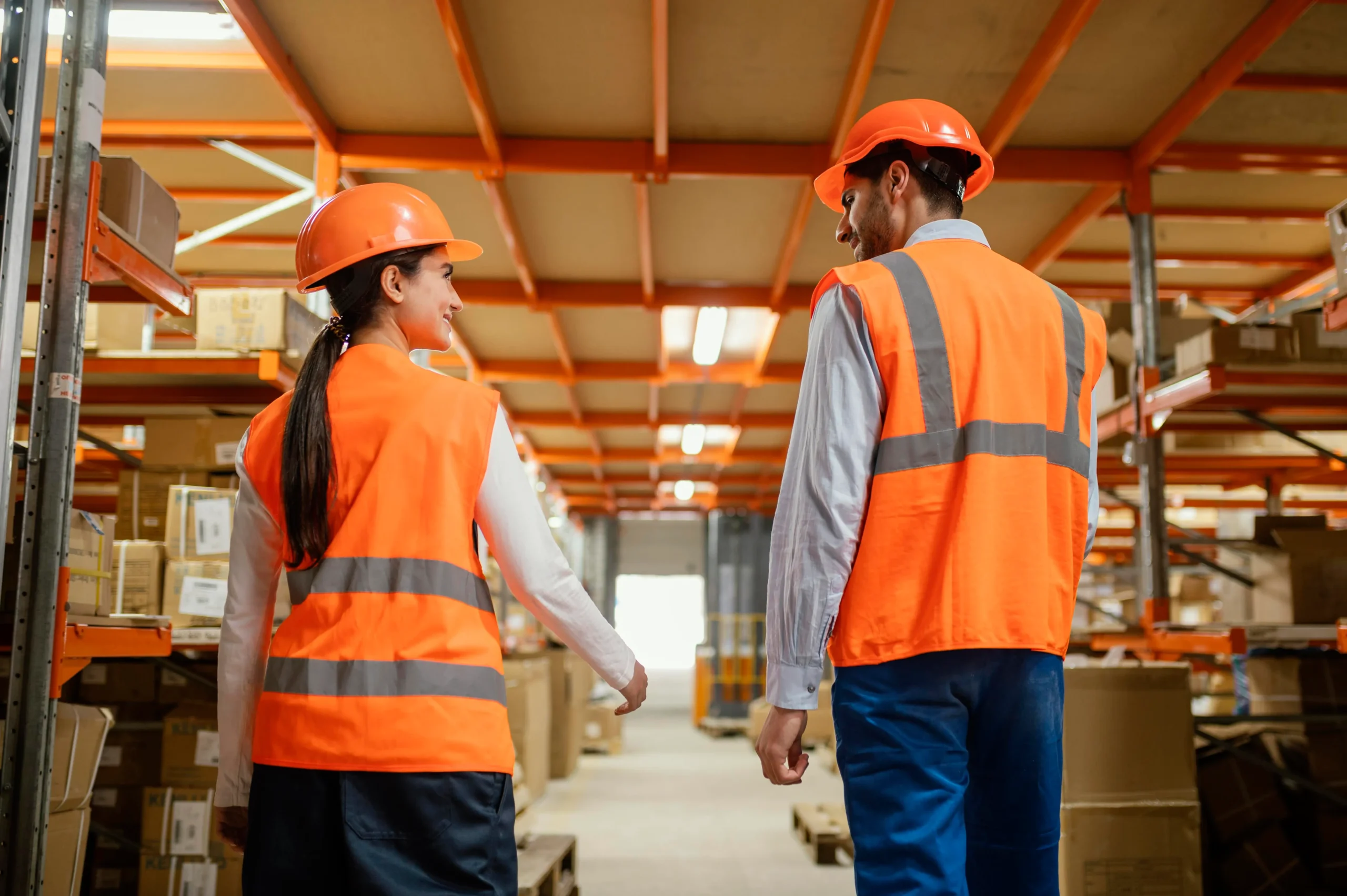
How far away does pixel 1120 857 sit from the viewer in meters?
4.63

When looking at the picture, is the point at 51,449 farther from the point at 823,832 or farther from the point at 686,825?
the point at 686,825

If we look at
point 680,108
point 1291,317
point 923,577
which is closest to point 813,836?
point 1291,317

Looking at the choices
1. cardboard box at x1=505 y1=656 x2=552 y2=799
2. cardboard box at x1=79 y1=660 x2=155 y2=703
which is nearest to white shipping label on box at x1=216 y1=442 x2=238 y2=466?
cardboard box at x1=79 y1=660 x2=155 y2=703

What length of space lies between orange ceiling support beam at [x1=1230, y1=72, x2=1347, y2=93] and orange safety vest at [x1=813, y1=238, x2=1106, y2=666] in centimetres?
655

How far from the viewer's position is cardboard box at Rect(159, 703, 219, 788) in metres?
5.09

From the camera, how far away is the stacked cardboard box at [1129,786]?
4621 millimetres

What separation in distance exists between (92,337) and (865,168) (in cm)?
457

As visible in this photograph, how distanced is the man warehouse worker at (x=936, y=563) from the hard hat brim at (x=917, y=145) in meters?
0.23

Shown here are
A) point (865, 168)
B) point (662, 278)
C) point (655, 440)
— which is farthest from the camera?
point (655, 440)

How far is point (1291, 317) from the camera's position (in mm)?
6379

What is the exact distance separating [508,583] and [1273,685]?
230 inches

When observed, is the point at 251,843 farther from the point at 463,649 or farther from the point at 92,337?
the point at 92,337

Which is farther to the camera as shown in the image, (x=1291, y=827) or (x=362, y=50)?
(x=362, y=50)

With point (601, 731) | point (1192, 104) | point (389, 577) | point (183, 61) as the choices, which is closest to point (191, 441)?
point (183, 61)
